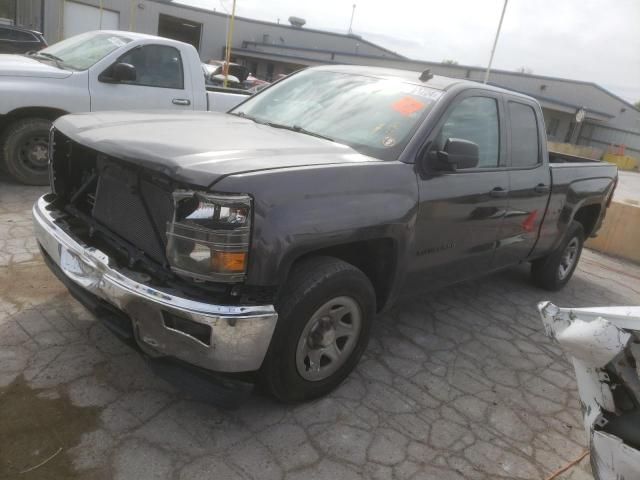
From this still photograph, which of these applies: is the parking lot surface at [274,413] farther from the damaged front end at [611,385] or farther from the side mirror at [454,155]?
the side mirror at [454,155]

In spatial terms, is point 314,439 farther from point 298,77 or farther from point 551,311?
point 298,77

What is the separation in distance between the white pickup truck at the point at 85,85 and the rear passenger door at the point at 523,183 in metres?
4.10

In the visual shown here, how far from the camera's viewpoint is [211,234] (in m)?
2.22

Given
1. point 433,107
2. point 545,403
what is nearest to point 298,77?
point 433,107

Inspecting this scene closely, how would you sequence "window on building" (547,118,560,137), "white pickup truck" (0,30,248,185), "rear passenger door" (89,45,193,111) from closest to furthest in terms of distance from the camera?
1. "white pickup truck" (0,30,248,185)
2. "rear passenger door" (89,45,193,111)
3. "window on building" (547,118,560,137)

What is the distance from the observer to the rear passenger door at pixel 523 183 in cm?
402

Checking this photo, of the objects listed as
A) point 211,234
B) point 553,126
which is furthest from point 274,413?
point 553,126

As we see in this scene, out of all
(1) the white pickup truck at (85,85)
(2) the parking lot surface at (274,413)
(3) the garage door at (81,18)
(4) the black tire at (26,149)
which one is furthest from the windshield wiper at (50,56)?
(3) the garage door at (81,18)

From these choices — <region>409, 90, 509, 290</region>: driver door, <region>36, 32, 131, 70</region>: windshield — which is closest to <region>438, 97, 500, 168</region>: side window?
<region>409, 90, 509, 290</region>: driver door

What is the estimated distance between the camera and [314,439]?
105 inches

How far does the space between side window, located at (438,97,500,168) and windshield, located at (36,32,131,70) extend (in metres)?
4.56

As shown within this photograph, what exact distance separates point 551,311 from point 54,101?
5.55 metres

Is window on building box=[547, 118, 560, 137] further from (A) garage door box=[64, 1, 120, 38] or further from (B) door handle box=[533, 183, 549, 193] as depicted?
(B) door handle box=[533, 183, 549, 193]

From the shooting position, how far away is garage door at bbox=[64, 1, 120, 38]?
2494 cm
